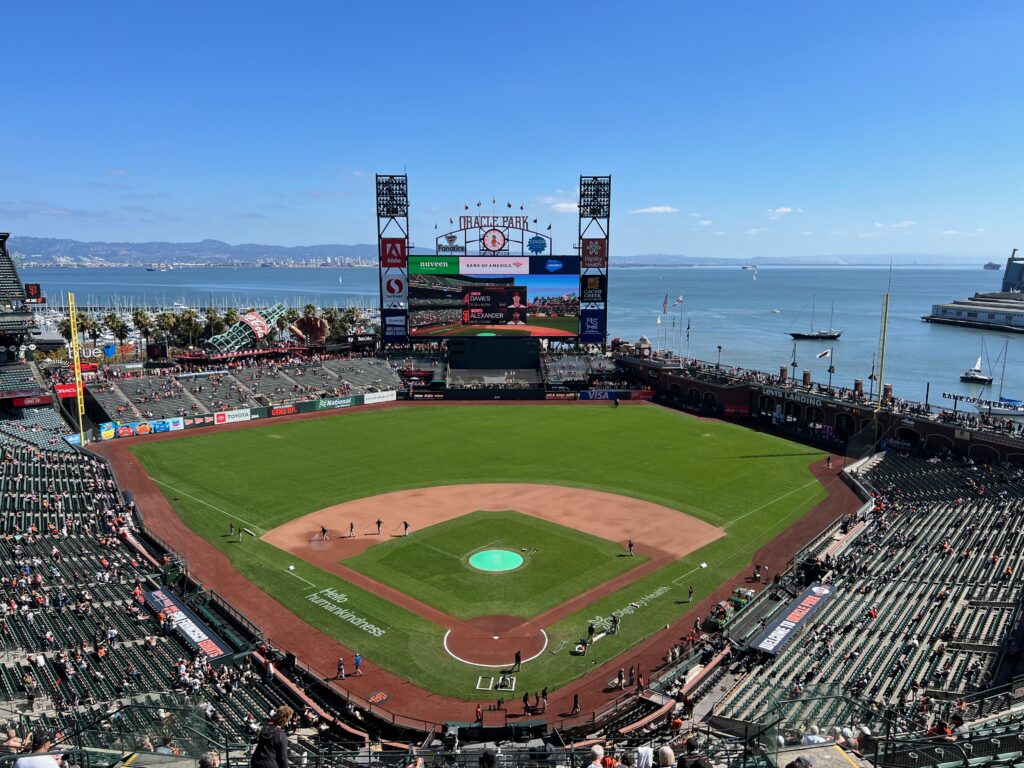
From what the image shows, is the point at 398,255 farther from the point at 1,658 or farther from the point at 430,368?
the point at 1,658

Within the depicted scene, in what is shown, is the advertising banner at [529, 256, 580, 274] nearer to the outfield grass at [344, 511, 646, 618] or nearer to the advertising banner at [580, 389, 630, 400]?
the advertising banner at [580, 389, 630, 400]

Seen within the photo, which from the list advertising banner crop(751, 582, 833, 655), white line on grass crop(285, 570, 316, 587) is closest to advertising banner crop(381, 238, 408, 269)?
white line on grass crop(285, 570, 316, 587)

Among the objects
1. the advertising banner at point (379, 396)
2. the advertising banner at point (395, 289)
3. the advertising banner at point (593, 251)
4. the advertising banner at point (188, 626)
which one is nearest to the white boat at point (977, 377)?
the advertising banner at point (593, 251)

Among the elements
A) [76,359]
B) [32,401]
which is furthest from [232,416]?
[76,359]

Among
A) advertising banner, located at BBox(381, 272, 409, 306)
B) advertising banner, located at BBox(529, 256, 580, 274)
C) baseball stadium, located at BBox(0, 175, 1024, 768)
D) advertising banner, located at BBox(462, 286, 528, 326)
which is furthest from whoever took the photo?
advertising banner, located at BBox(381, 272, 409, 306)

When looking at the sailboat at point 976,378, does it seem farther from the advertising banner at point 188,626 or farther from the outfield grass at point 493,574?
the advertising banner at point 188,626

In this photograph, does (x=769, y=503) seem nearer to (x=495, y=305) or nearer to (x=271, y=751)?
(x=271, y=751)
